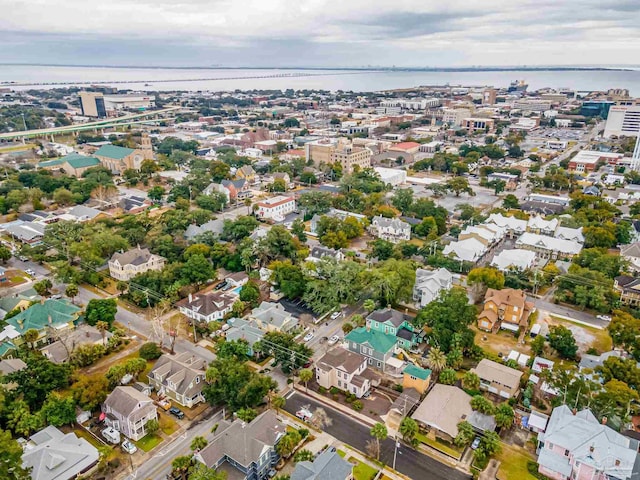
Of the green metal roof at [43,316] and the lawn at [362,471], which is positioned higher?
the green metal roof at [43,316]

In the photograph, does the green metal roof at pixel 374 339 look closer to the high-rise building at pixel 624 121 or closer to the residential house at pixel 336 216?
the residential house at pixel 336 216

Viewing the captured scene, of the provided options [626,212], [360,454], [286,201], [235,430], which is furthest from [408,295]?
[626,212]

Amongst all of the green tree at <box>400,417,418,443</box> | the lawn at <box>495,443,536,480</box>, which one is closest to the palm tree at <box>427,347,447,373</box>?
the green tree at <box>400,417,418,443</box>

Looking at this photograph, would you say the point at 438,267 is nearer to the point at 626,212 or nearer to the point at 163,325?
the point at 163,325

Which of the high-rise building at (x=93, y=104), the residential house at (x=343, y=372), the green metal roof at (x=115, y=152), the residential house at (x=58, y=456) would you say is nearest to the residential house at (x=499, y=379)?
the residential house at (x=343, y=372)

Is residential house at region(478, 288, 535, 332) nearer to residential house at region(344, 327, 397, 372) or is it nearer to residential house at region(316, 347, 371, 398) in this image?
residential house at region(344, 327, 397, 372)

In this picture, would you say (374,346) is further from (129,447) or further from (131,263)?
(131,263)

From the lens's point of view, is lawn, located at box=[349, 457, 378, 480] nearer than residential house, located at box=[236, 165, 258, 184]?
Yes
